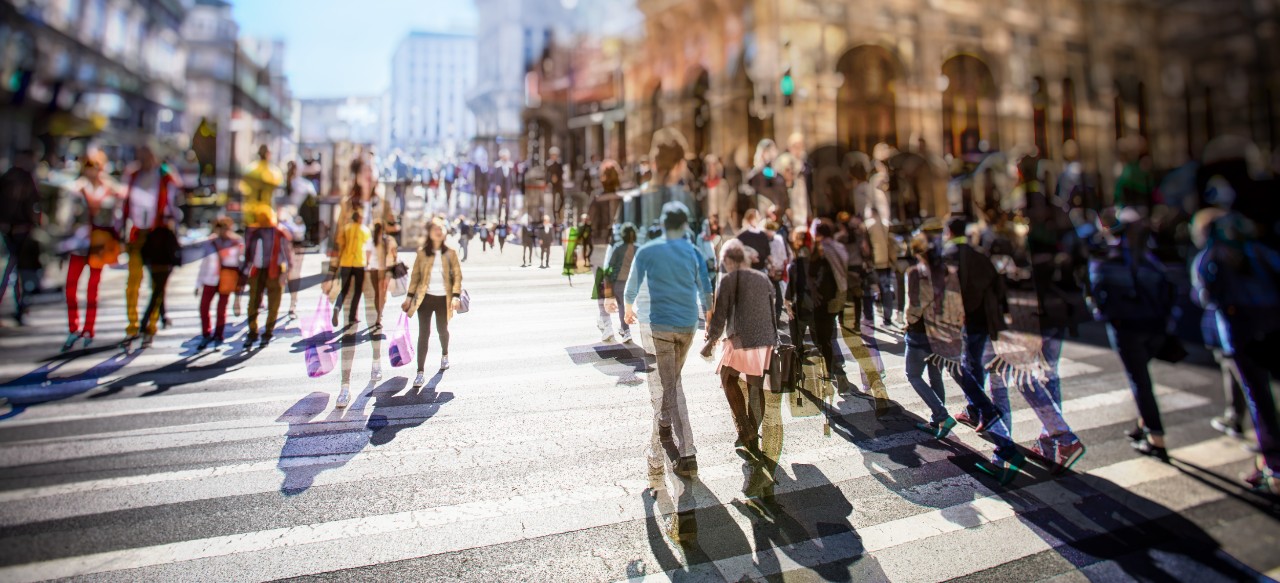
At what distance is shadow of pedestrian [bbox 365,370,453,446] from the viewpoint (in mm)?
1621

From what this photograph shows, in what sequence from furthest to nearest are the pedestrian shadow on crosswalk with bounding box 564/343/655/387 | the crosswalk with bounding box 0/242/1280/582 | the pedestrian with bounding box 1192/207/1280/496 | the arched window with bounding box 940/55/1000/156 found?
the arched window with bounding box 940/55/1000/156 → the pedestrian shadow on crosswalk with bounding box 564/343/655/387 → the pedestrian with bounding box 1192/207/1280/496 → the crosswalk with bounding box 0/242/1280/582

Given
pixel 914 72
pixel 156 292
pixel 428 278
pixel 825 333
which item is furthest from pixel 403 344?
pixel 914 72

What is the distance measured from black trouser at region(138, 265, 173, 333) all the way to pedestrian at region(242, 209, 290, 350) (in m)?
0.31

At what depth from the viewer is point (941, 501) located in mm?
1787

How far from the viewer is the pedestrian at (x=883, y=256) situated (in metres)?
2.22

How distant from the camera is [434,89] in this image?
194 cm

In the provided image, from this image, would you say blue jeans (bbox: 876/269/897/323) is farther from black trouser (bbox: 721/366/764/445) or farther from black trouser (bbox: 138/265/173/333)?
black trouser (bbox: 138/265/173/333)

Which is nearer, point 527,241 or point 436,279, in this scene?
point 436,279

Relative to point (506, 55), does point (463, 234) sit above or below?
below

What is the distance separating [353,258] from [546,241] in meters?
0.61

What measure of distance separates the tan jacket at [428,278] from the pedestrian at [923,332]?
1.69 m

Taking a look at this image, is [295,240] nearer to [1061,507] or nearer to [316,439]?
[316,439]

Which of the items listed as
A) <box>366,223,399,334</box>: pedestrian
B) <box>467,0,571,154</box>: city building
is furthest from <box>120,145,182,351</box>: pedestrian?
<box>467,0,571,154</box>: city building

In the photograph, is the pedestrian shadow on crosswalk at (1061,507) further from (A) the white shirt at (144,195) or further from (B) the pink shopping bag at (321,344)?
(A) the white shirt at (144,195)
